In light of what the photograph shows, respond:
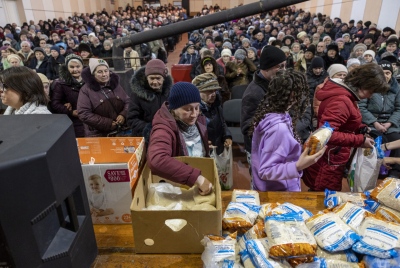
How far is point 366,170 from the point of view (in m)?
1.83

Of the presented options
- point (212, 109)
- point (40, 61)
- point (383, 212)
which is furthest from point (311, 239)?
point (40, 61)

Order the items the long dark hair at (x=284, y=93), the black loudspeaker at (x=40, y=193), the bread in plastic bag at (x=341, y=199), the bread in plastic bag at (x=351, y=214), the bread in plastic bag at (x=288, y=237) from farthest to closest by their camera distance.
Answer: the long dark hair at (x=284, y=93) < the bread in plastic bag at (x=341, y=199) < the bread in plastic bag at (x=351, y=214) < the bread in plastic bag at (x=288, y=237) < the black loudspeaker at (x=40, y=193)

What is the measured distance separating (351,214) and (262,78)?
4.62 ft

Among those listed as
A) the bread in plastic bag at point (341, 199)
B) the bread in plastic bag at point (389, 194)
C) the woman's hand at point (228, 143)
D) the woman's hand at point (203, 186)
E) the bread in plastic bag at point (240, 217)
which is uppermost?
the woman's hand at point (203, 186)

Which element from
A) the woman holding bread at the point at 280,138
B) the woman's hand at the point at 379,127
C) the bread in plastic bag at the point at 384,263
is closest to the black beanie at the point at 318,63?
the woman's hand at the point at 379,127

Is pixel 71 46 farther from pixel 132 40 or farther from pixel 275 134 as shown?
pixel 275 134

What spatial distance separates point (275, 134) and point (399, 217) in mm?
626

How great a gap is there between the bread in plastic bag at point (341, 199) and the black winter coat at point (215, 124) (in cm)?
145

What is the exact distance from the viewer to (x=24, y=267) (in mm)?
673

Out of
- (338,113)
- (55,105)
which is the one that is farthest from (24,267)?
(55,105)

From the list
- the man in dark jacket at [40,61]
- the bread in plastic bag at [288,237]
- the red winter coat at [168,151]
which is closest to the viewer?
the bread in plastic bag at [288,237]

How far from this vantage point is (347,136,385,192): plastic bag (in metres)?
1.82

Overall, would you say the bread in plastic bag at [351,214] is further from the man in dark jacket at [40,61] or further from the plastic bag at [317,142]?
the man in dark jacket at [40,61]

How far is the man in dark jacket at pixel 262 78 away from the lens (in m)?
2.16
